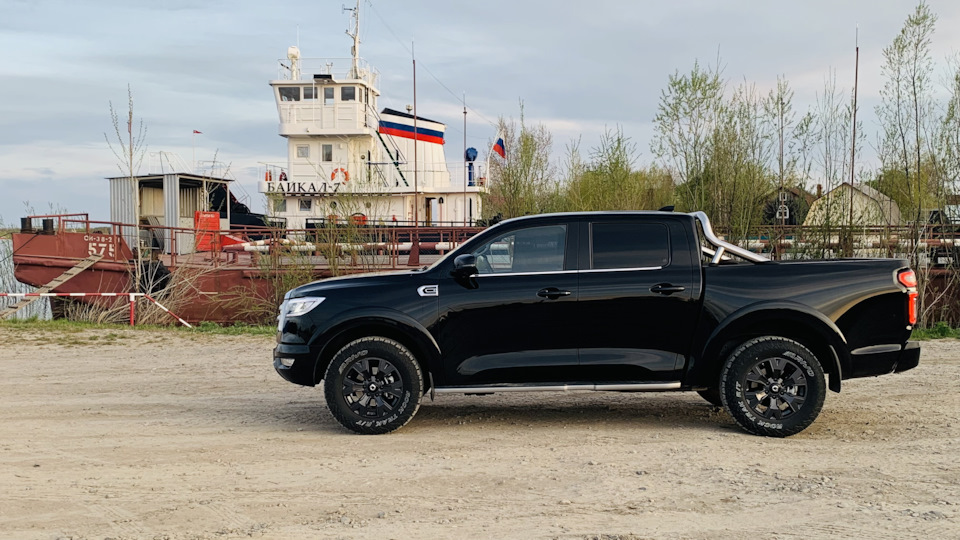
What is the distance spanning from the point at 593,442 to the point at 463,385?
1173 mm

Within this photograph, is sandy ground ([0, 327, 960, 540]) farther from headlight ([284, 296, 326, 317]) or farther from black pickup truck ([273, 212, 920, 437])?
headlight ([284, 296, 326, 317])

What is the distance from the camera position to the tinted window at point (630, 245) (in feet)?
23.8

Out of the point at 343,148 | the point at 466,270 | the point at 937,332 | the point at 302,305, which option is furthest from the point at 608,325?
the point at 343,148

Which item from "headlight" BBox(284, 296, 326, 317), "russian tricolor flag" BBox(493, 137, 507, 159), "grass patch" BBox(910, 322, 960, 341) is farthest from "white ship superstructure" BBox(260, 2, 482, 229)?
"headlight" BBox(284, 296, 326, 317)

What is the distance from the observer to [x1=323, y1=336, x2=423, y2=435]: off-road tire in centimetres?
714

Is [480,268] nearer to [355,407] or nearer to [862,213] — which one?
[355,407]

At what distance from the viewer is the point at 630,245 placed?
7.31m

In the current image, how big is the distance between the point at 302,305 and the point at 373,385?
0.93m

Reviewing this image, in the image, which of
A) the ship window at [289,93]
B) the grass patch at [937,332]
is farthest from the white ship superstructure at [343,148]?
the grass patch at [937,332]

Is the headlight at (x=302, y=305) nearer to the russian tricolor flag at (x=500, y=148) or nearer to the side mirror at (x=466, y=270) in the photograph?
the side mirror at (x=466, y=270)

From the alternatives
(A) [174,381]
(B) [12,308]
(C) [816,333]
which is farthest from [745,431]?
(B) [12,308]

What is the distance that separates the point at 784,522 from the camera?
4.79 metres

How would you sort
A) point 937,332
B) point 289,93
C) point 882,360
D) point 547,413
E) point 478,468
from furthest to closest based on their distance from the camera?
point 289,93
point 937,332
point 547,413
point 882,360
point 478,468

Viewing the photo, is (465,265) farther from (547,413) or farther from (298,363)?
(547,413)
